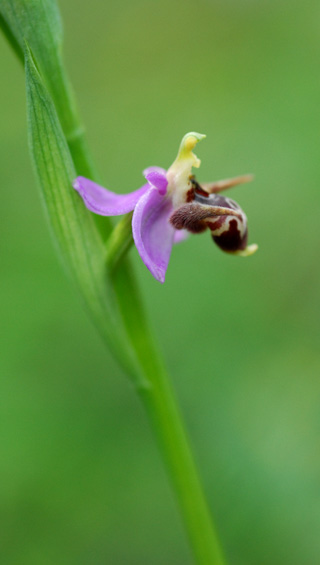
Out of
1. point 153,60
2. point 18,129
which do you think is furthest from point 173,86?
point 18,129

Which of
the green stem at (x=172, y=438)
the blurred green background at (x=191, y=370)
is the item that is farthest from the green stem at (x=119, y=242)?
the blurred green background at (x=191, y=370)

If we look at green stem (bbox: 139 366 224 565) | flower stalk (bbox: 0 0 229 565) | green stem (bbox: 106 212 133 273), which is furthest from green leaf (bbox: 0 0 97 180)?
green stem (bbox: 139 366 224 565)

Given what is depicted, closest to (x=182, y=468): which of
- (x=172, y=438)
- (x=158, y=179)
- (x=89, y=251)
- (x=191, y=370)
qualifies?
(x=172, y=438)

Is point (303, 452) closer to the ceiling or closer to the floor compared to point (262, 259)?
closer to the floor

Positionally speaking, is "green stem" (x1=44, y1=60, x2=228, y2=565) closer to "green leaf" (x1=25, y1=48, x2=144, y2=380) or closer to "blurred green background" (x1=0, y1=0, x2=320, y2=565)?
"green leaf" (x1=25, y1=48, x2=144, y2=380)

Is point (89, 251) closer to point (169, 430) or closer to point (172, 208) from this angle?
point (172, 208)

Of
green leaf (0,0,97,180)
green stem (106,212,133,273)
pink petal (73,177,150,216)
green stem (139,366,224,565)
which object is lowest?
green stem (139,366,224,565)

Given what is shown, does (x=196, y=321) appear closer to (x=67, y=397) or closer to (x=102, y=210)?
(x=67, y=397)

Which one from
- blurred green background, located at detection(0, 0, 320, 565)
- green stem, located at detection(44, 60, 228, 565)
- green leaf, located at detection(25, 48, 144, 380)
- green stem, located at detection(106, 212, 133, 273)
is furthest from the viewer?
blurred green background, located at detection(0, 0, 320, 565)
